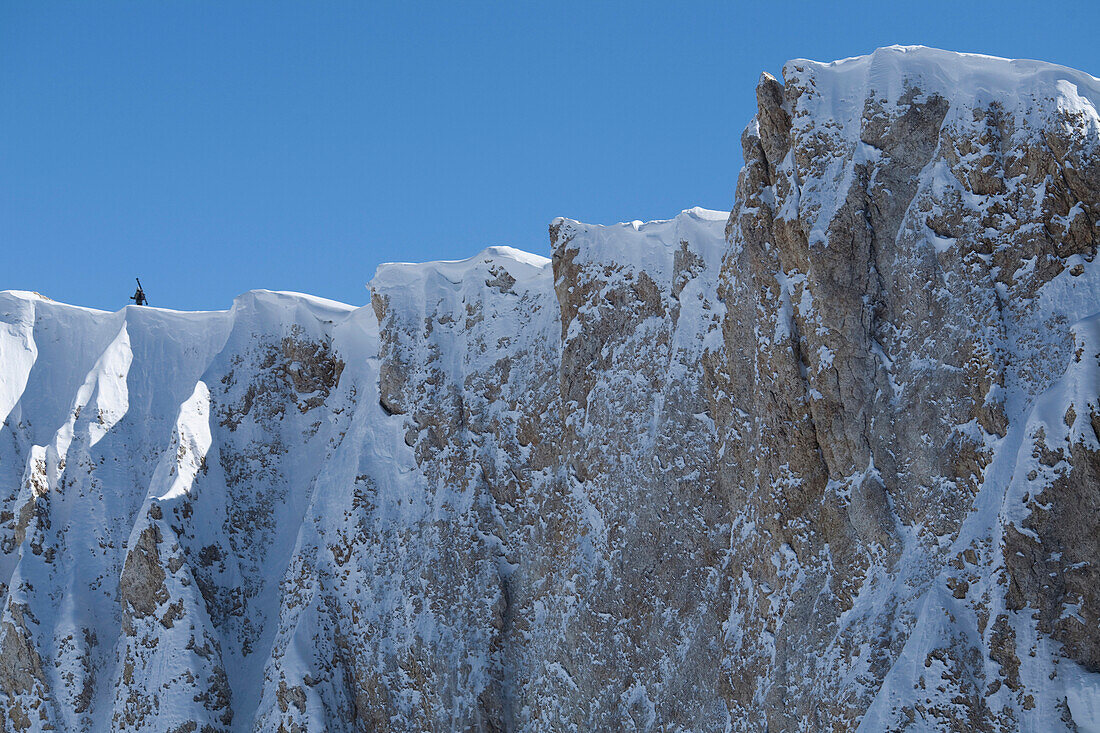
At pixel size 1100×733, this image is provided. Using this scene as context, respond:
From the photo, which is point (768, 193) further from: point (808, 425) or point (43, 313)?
point (43, 313)

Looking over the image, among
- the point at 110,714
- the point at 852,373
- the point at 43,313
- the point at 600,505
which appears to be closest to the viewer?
the point at 852,373

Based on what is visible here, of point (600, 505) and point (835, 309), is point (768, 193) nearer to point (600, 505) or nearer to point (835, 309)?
point (835, 309)

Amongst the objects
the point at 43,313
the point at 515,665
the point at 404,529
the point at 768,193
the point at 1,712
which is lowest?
the point at 1,712

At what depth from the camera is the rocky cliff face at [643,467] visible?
3409cm

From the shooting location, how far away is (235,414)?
57.2m

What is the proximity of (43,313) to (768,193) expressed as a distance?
40.7 metres

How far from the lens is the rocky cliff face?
34094 millimetres

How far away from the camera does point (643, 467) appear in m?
44.5

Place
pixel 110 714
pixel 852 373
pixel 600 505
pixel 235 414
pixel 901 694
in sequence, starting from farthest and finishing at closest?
pixel 235 414 → pixel 110 714 → pixel 600 505 → pixel 852 373 → pixel 901 694

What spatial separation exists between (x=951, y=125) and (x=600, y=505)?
726 inches

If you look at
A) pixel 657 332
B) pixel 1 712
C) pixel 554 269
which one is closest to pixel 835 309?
pixel 657 332

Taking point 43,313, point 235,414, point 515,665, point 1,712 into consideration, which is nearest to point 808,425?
point 515,665

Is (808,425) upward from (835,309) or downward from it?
downward

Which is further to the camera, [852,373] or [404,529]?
[404,529]
